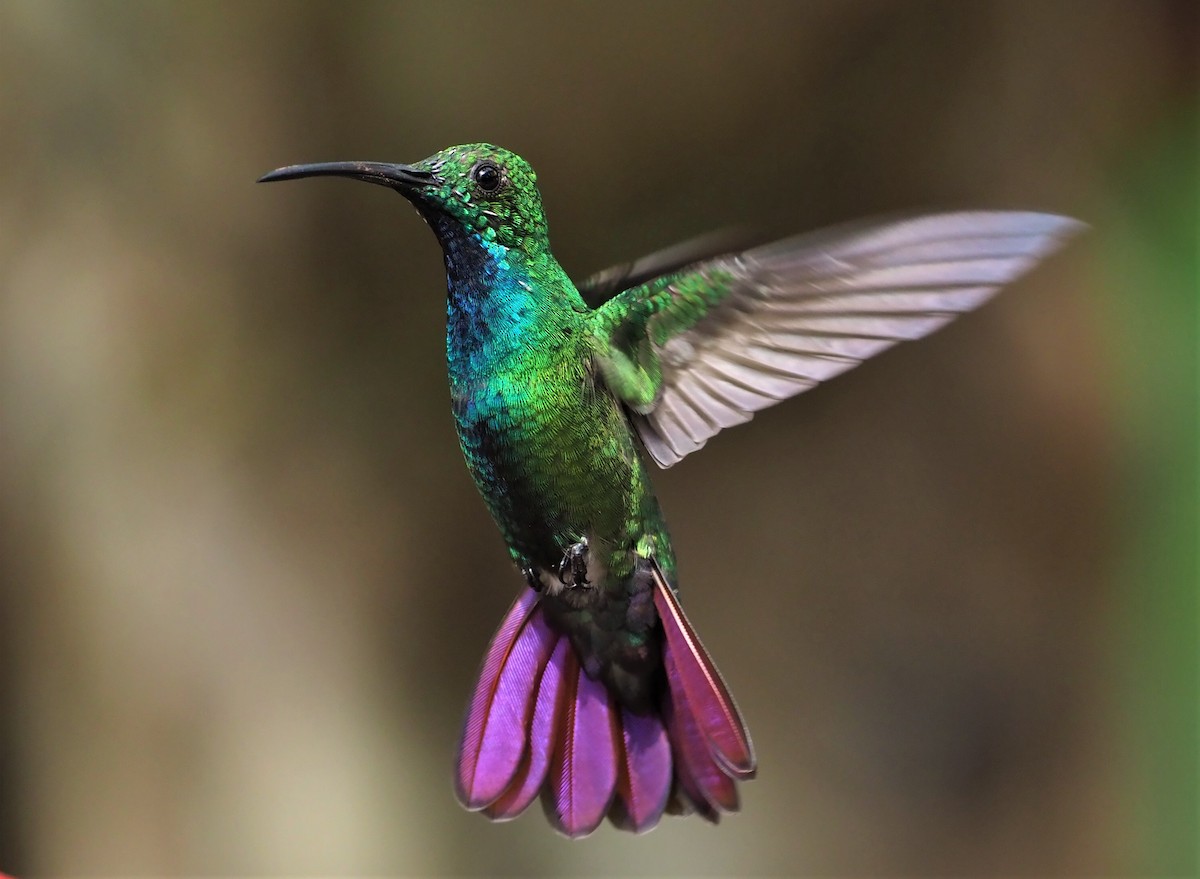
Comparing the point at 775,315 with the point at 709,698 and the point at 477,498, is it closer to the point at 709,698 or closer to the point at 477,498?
the point at 709,698

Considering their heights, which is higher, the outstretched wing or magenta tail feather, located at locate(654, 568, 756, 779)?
the outstretched wing

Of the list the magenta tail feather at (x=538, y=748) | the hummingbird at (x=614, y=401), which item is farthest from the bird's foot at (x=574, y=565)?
the magenta tail feather at (x=538, y=748)

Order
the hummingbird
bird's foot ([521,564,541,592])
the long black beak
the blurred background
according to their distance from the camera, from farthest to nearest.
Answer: the blurred background < bird's foot ([521,564,541,592]) < the hummingbird < the long black beak

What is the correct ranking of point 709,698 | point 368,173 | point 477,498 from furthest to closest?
1. point 477,498
2. point 709,698
3. point 368,173

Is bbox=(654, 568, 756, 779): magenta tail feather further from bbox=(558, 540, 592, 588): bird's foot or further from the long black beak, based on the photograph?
the long black beak

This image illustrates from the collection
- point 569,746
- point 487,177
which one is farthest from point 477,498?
point 487,177

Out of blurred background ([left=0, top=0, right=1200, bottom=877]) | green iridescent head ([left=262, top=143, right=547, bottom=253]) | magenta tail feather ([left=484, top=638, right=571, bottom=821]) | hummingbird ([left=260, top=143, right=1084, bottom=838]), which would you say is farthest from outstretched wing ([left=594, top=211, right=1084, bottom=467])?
blurred background ([left=0, top=0, right=1200, bottom=877])
